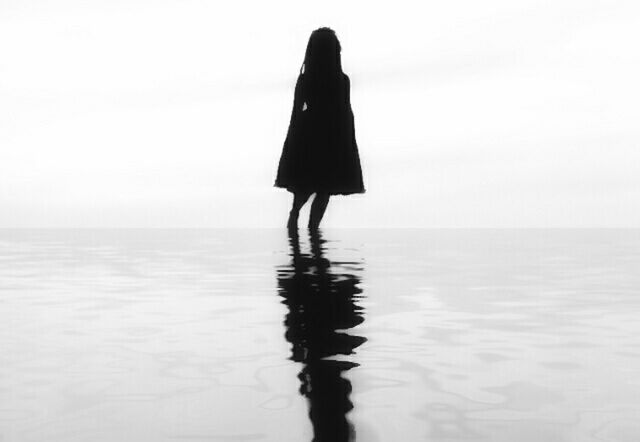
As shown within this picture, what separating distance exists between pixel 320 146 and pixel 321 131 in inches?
6.8

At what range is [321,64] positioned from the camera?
942 centimetres

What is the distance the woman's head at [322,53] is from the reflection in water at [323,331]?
133 inches

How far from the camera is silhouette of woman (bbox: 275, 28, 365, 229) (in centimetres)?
943

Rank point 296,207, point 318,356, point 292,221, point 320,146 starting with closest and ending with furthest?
1. point 318,356
2. point 320,146
3. point 296,207
4. point 292,221

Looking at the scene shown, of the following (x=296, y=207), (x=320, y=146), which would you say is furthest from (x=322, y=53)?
(x=296, y=207)

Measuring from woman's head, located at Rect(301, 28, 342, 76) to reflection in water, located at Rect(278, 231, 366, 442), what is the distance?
3390 mm

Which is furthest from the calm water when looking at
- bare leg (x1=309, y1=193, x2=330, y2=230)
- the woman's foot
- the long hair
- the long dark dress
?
the woman's foot

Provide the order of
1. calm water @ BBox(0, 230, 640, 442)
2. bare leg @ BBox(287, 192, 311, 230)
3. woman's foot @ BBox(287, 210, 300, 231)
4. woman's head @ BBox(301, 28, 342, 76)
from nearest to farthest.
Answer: calm water @ BBox(0, 230, 640, 442)
woman's head @ BBox(301, 28, 342, 76)
bare leg @ BBox(287, 192, 311, 230)
woman's foot @ BBox(287, 210, 300, 231)

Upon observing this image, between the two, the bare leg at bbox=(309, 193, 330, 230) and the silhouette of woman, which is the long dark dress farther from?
the bare leg at bbox=(309, 193, 330, 230)

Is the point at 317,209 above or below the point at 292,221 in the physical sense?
above

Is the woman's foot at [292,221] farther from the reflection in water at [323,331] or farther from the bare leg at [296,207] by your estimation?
the reflection in water at [323,331]

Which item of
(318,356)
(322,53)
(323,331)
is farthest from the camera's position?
(322,53)

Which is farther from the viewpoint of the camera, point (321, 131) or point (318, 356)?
point (321, 131)

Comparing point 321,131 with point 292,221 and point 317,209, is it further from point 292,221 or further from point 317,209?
point 292,221
